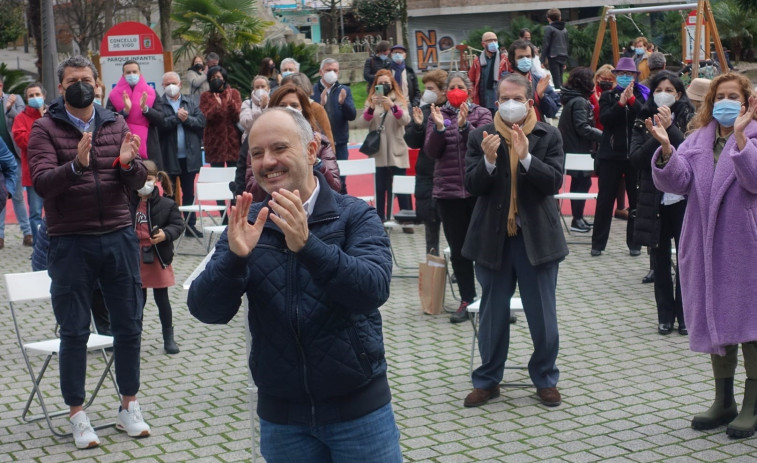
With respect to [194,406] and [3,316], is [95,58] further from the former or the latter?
[194,406]

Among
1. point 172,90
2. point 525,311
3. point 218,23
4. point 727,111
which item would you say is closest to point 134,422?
point 525,311

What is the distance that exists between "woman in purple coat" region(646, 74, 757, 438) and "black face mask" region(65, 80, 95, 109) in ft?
10.7

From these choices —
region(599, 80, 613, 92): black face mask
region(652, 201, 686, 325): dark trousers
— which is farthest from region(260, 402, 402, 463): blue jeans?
region(599, 80, 613, 92): black face mask

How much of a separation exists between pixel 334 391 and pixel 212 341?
5.56 metres

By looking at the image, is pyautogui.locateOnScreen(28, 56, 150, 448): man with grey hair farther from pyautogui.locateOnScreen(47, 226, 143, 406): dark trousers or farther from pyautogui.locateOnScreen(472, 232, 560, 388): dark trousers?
pyautogui.locateOnScreen(472, 232, 560, 388): dark trousers

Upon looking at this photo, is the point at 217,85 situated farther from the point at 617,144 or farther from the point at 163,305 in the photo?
the point at 163,305

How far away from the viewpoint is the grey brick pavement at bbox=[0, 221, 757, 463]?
6121 mm

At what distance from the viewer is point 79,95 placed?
6082 mm

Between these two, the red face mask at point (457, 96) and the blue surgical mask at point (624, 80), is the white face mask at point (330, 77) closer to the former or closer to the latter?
the blue surgical mask at point (624, 80)

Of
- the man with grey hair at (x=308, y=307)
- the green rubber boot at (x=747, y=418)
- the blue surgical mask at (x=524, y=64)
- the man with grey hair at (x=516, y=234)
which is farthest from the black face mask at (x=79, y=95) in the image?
the blue surgical mask at (x=524, y=64)

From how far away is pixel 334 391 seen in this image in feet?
11.5

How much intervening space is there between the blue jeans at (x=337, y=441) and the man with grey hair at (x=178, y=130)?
33.4ft

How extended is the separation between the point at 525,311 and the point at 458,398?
0.75 meters

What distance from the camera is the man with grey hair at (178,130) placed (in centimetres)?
1352
